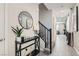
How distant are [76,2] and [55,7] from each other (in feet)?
1.23

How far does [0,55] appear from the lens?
1.85m

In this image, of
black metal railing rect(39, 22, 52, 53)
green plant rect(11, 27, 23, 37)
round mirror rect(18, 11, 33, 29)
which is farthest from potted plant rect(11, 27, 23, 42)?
black metal railing rect(39, 22, 52, 53)

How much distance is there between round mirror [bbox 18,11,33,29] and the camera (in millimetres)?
2068

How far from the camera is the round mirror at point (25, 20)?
2.07m

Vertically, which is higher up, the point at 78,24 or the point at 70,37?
the point at 78,24

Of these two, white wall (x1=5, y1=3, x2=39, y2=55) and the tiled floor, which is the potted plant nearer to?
white wall (x1=5, y1=3, x2=39, y2=55)

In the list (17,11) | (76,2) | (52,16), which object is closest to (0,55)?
(17,11)

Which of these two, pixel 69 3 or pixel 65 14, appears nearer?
pixel 69 3

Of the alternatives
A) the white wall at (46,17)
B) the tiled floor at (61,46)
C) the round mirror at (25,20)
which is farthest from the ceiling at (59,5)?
the tiled floor at (61,46)

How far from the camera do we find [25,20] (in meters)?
2.13

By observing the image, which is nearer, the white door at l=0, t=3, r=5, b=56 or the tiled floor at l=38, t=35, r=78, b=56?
the white door at l=0, t=3, r=5, b=56

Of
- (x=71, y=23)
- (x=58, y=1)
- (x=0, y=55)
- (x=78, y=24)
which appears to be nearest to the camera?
(x=0, y=55)

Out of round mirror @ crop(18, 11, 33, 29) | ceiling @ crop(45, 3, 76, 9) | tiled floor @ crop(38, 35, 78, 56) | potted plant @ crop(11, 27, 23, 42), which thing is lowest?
tiled floor @ crop(38, 35, 78, 56)

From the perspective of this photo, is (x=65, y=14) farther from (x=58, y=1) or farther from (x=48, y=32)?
(x=48, y=32)
